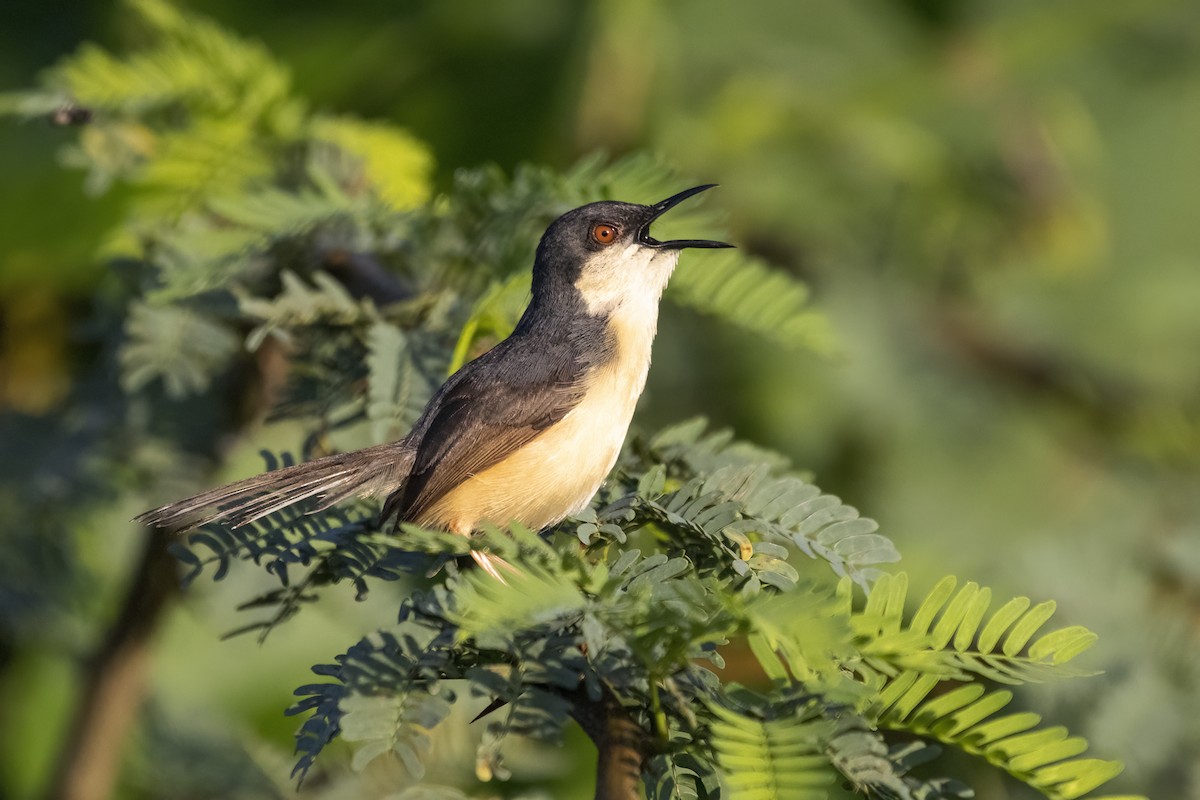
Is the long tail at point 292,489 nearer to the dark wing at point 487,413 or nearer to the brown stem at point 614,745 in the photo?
the dark wing at point 487,413

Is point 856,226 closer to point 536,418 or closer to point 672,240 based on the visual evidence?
point 672,240

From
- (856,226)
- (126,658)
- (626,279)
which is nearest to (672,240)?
(626,279)

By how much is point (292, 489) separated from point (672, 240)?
1.10 meters

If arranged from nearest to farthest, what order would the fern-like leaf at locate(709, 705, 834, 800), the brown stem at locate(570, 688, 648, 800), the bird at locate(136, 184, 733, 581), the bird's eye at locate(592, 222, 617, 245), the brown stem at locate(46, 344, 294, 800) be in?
the fern-like leaf at locate(709, 705, 834, 800) < the brown stem at locate(570, 688, 648, 800) < the bird at locate(136, 184, 733, 581) < the bird's eye at locate(592, 222, 617, 245) < the brown stem at locate(46, 344, 294, 800)

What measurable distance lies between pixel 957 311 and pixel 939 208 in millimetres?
844

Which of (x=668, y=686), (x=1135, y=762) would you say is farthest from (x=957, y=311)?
(x=668, y=686)

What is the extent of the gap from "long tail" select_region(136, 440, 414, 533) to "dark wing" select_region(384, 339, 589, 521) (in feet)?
0.22

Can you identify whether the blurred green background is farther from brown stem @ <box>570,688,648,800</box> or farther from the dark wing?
brown stem @ <box>570,688,648,800</box>

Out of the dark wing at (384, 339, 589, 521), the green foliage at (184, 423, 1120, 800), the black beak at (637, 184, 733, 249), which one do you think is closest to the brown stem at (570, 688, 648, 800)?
the green foliage at (184, 423, 1120, 800)

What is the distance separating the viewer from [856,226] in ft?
20.3

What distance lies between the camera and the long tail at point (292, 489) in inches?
91.2

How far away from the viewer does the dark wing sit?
2.55m

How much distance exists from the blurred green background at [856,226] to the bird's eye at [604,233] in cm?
182

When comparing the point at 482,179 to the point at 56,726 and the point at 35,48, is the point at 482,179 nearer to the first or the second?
the point at 56,726
